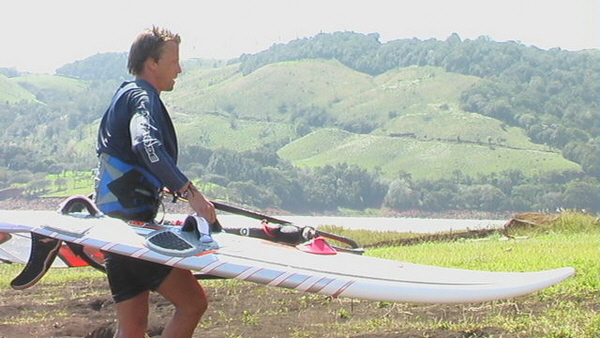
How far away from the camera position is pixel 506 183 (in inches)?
4656

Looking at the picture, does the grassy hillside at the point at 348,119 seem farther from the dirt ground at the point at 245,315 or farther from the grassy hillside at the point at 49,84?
the dirt ground at the point at 245,315

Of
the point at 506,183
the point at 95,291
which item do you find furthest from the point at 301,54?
the point at 95,291

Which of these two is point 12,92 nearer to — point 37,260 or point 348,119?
point 348,119

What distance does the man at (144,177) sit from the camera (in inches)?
242

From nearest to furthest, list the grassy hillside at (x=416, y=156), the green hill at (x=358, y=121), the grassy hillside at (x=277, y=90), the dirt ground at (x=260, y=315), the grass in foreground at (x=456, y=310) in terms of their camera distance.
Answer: the grass in foreground at (x=456, y=310)
the dirt ground at (x=260, y=315)
the grassy hillside at (x=416, y=156)
the green hill at (x=358, y=121)
the grassy hillside at (x=277, y=90)

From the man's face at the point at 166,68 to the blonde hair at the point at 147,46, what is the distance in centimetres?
3

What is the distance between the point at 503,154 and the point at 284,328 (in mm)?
123267

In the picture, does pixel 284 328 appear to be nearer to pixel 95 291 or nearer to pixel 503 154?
pixel 95 291

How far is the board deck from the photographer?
252 inches

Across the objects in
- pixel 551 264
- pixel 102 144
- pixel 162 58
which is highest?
pixel 162 58

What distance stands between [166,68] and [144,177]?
→ 0.67 metres

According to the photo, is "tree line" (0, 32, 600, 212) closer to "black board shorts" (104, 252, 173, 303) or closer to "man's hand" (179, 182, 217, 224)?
"black board shorts" (104, 252, 173, 303)

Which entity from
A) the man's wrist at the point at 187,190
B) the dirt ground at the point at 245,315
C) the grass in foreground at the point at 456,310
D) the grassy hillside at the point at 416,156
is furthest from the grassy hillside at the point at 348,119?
the man's wrist at the point at 187,190

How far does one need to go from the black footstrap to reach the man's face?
119cm
